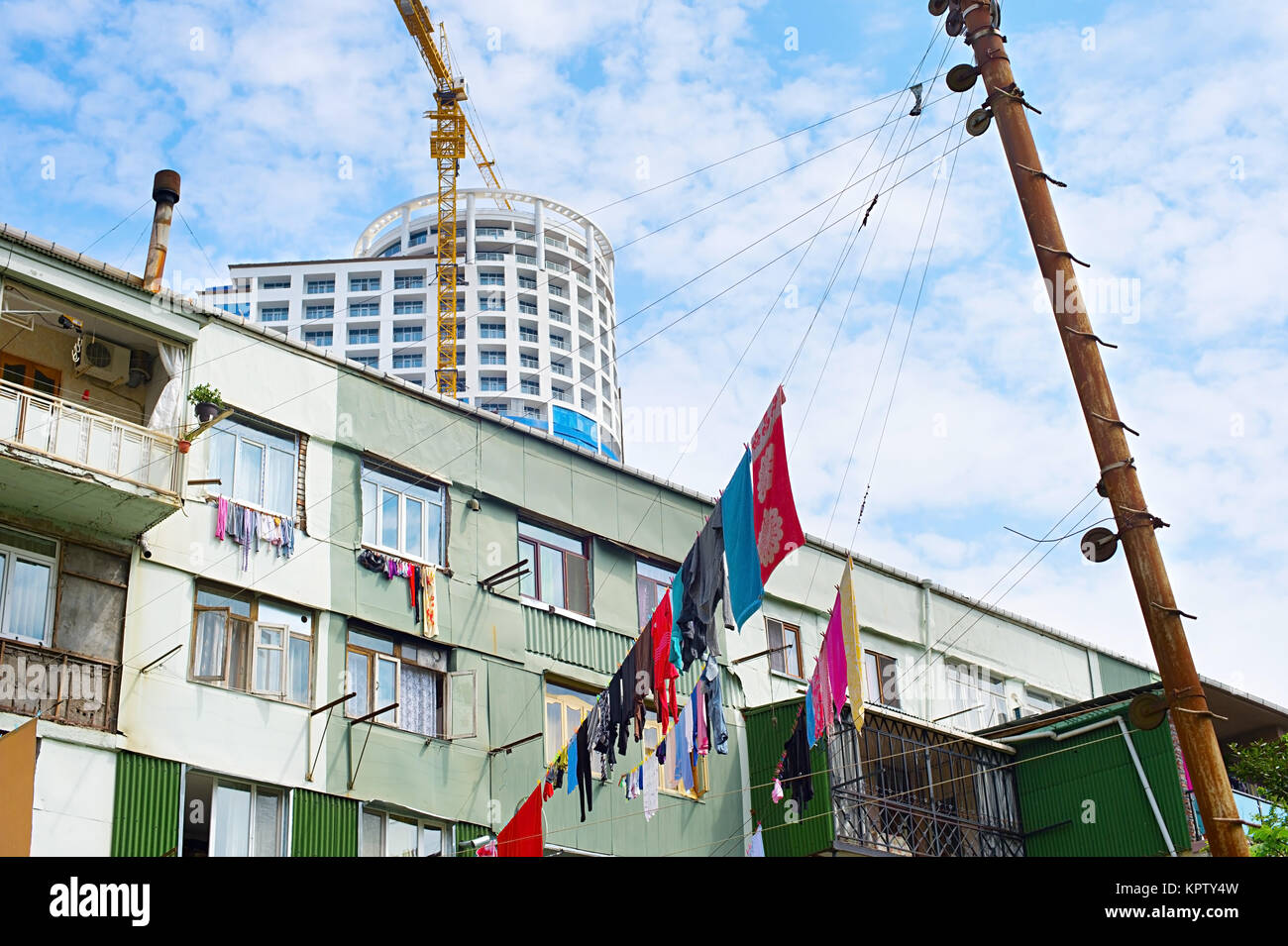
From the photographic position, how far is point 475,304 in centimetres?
11375

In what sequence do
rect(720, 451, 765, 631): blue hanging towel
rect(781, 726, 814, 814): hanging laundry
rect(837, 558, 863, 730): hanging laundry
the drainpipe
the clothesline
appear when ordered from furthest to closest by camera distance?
1. the drainpipe
2. rect(781, 726, 814, 814): hanging laundry
3. rect(837, 558, 863, 730): hanging laundry
4. rect(720, 451, 765, 631): blue hanging towel
5. the clothesline

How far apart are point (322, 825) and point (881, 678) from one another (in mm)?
13845

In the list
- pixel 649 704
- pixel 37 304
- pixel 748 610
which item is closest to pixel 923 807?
pixel 649 704

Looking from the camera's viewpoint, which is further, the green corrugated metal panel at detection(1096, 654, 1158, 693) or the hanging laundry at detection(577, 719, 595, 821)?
the green corrugated metal panel at detection(1096, 654, 1158, 693)

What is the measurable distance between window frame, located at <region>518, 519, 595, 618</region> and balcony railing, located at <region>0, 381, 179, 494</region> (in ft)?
23.5

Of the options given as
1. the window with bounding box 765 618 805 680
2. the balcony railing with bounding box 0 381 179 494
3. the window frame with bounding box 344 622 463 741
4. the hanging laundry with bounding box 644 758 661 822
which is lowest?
the hanging laundry with bounding box 644 758 661 822

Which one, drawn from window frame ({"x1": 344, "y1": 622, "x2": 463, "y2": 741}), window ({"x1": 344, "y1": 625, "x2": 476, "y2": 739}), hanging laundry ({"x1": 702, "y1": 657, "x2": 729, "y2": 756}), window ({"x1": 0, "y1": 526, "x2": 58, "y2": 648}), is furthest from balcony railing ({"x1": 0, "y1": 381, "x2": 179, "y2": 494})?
hanging laundry ({"x1": 702, "y1": 657, "x2": 729, "y2": 756})

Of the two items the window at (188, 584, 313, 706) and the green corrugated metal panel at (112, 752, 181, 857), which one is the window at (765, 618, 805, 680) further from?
the green corrugated metal panel at (112, 752, 181, 857)

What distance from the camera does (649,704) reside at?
769 inches

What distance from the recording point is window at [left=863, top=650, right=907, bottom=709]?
31125mm

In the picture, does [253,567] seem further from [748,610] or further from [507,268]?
[507,268]

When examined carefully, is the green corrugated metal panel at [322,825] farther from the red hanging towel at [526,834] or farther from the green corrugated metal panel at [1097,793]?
the green corrugated metal panel at [1097,793]

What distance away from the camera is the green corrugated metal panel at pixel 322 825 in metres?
21.3

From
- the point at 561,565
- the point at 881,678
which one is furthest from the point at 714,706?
the point at 881,678
